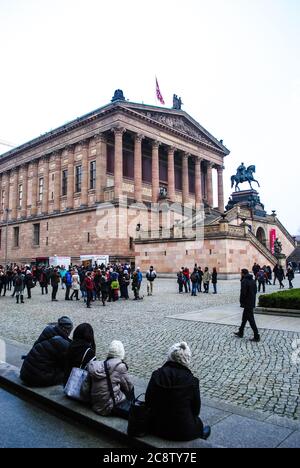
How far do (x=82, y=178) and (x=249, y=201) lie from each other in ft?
72.0

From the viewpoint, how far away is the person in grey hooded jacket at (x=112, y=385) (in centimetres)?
456

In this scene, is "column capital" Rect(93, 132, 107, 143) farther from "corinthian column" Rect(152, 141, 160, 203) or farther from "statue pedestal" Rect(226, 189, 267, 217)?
"statue pedestal" Rect(226, 189, 267, 217)

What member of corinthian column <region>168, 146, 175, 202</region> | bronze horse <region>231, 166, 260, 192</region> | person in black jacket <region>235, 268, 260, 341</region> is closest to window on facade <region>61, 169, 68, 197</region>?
corinthian column <region>168, 146, 175, 202</region>

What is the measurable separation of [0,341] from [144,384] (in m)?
5.02

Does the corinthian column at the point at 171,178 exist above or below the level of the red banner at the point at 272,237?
above

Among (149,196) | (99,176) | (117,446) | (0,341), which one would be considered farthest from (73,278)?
(149,196)

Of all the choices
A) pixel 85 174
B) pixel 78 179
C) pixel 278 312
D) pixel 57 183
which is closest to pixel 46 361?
pixel 278 312

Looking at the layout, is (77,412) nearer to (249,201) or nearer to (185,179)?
(249,201)

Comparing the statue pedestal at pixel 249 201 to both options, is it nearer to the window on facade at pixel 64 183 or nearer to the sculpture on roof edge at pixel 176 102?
the sculpture on roof edge at pixel 176 102

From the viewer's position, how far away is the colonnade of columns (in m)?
43.9

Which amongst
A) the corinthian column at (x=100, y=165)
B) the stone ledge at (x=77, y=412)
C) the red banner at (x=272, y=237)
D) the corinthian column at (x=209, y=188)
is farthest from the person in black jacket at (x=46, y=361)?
the corinthian column at (x=209, y=188)

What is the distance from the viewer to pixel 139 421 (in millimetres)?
3865

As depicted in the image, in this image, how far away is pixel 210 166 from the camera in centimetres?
5791

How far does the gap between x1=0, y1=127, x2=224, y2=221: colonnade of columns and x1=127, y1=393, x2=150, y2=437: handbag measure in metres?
38.7
